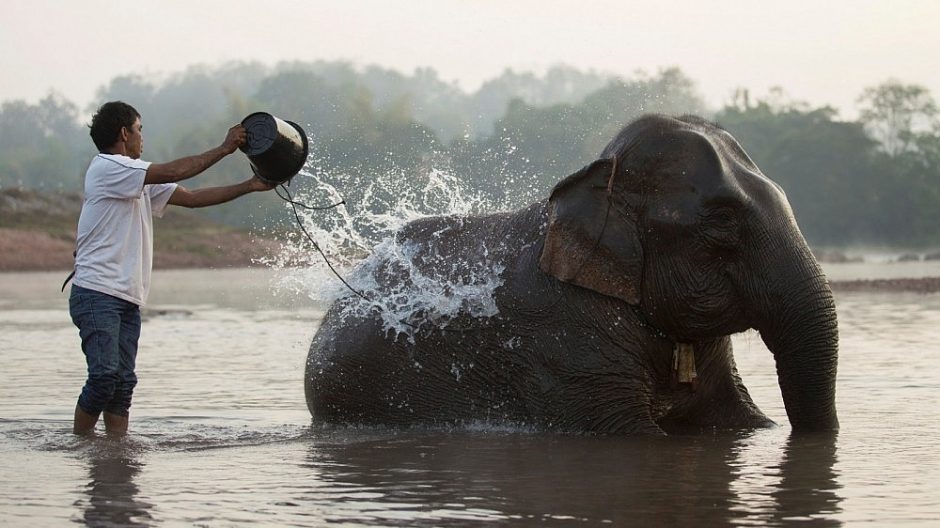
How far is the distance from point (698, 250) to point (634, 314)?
505mm

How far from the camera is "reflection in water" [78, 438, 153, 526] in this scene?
6.30m

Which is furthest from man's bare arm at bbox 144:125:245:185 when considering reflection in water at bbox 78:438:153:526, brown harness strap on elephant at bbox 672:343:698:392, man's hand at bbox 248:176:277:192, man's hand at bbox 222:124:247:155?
brown harness strap on elephant at bbox 672:343:698:392

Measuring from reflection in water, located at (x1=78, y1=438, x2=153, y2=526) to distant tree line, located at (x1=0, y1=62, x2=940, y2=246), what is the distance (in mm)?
Answer: 3298

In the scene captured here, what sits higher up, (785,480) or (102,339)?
(102,339)

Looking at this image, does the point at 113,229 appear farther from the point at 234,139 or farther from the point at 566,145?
the point at 566,145

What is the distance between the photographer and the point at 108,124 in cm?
848

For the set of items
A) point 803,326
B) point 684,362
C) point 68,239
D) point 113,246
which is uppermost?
point 68,239

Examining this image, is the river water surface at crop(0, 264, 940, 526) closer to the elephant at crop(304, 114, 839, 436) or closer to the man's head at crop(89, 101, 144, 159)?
the elephant at crop(304, 114, 839, 436)

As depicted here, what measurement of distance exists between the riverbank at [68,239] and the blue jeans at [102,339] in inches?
1271

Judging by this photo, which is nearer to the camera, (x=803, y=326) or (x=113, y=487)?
(x=113, y=487)

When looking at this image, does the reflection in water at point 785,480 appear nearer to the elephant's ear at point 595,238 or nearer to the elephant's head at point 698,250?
the elephant's head at point 698,250

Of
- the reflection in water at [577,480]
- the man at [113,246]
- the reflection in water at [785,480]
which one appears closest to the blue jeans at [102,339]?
the man at [113,246]

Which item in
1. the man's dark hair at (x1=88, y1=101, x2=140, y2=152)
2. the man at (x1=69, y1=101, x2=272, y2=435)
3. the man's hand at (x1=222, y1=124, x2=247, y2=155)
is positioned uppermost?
the man's dark hair at (x1=88, y1=101, x2=140, y2=152)

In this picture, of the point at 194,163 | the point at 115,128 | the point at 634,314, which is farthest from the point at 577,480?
the point at 115,128
